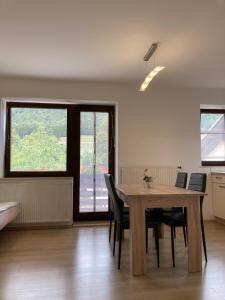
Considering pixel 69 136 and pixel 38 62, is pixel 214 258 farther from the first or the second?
pixel 38 62

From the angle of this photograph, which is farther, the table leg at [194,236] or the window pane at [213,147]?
the window pane at [213,147]

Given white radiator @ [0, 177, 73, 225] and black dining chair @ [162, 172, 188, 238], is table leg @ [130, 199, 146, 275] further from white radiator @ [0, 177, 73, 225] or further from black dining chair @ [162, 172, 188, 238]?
white radiator @ [0, 177, 73, 225]

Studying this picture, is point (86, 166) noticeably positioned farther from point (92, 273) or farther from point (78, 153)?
point (92, 273)

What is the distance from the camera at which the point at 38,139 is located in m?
4.70

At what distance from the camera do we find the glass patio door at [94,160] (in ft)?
15.8

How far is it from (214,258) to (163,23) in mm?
2584

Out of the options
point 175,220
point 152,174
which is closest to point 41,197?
point 152,174

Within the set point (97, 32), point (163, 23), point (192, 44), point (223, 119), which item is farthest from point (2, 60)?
point (223, 119)

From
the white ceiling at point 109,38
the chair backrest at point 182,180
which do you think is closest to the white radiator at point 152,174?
the chair backrest at point 182,180

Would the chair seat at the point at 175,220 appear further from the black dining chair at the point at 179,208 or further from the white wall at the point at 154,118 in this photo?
the white wall at the point at 154,118

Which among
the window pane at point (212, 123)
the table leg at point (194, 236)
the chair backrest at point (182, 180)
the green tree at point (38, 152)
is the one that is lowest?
the table leg at point (194, 236)

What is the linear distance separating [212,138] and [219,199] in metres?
1.25

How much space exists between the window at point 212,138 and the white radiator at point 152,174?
2.83 feet

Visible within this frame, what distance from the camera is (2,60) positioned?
12.1 feet
